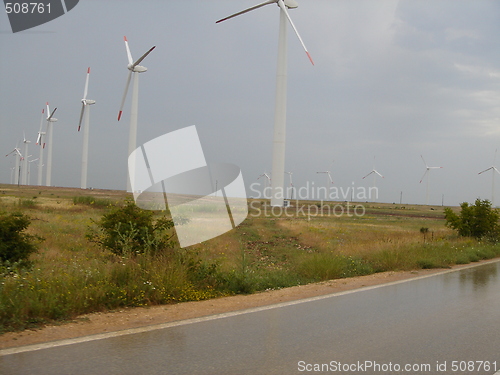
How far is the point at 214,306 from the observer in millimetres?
8352

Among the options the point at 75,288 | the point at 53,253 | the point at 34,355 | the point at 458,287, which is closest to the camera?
the point at 34,355

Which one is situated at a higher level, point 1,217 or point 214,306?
point 1,217

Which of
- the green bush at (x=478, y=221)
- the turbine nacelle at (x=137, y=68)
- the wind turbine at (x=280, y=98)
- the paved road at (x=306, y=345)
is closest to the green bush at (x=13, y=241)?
the paved road at (x=306, y=345)

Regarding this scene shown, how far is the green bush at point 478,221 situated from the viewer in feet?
85.5

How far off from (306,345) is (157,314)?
8.82 ft

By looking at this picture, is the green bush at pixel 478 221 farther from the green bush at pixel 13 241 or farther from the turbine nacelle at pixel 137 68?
the turbine nacelle at pixel 137 68

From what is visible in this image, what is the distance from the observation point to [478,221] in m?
26.3

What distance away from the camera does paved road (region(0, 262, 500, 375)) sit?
16.5ft

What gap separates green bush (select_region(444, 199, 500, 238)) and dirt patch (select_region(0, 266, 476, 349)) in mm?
17269

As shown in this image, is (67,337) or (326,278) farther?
(326,278)

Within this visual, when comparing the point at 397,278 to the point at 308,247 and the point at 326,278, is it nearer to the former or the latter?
the point at 326,278

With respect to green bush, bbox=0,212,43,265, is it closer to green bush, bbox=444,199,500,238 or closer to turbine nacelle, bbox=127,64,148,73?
green bush, bbox=444,199,500,238

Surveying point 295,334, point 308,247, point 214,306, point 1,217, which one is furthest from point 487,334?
point 308,247

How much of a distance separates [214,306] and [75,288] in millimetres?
2319
